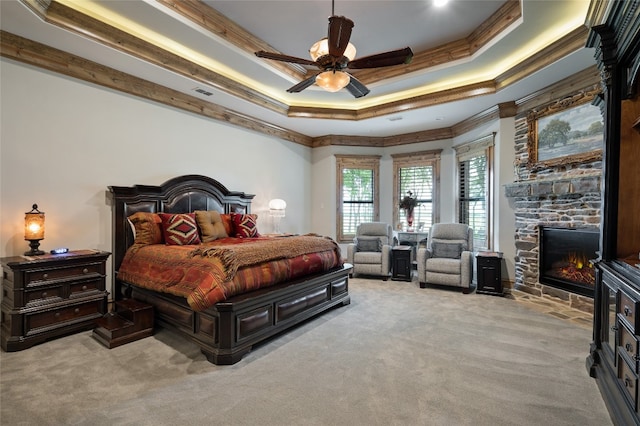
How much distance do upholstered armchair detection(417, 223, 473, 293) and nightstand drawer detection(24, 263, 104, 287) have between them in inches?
178

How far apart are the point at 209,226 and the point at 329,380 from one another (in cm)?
271

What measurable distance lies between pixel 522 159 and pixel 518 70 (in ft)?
4.35

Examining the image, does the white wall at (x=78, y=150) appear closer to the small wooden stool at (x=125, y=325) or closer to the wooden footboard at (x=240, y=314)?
the small wooden stool at (x=125, y=325)

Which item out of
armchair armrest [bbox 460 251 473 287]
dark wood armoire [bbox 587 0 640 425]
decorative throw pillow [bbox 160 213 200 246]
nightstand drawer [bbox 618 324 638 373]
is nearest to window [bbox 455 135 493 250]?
armchair armrest [bbox 460 251 473 287]

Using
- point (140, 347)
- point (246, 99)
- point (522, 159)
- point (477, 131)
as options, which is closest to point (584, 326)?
point (522, 159)

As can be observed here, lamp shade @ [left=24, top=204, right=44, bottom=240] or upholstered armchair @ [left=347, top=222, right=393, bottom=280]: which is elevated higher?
lamp shade @ [left=24, top=204, right=44, bottom=240]

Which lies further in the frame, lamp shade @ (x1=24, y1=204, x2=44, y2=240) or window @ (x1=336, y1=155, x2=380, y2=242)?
window @ (x1=336, y1=155, x2=380, y2=242)

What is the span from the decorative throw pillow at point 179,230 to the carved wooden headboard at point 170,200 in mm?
397

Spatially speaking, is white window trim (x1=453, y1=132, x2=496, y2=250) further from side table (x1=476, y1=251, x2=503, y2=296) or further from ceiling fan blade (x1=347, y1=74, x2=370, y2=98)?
ceiling fan blade (x1=347, y1=74, x2=370, y2=98)

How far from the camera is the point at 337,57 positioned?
9.26ft

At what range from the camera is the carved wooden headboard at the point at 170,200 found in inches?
153

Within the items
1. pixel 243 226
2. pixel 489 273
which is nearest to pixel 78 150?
pixel 243 226

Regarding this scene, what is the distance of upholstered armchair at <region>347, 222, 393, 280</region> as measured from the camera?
18.8 feet

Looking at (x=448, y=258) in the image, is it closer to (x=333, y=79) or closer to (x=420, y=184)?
(x=420, y=184)
